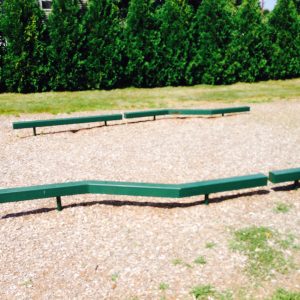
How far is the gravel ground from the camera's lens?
136 inches

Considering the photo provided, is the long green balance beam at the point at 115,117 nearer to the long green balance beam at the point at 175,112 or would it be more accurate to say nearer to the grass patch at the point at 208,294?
the long green balance beam at the point at 175,112

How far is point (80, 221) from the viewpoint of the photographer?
182 inches

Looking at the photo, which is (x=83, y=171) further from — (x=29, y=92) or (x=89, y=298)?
(x=29, y=92)

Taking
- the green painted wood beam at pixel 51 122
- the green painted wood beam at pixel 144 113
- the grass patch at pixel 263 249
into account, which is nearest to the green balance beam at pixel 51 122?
the green painted wood beam at pixel 51 122

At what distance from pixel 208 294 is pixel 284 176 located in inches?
98.5

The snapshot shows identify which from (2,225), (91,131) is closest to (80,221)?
(2,225)

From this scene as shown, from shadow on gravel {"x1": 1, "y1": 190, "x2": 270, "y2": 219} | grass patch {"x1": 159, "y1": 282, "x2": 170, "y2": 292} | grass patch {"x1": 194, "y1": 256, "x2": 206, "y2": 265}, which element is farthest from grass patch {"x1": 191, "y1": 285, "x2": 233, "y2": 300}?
shadow on gravel {"x1": 1, "y1": 190, "x2": 270, "y2": 219}

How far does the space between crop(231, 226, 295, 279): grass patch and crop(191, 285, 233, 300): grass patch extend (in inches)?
16.9

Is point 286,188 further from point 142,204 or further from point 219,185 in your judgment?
point 142,204

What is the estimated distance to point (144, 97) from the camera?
13062 mm

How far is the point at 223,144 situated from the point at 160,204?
3155 millimetres

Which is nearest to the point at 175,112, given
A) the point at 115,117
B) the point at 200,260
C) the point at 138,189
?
the point at 115,117

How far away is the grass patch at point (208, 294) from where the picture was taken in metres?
3.20

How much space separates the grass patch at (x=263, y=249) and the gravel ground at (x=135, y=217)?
0.34ft
